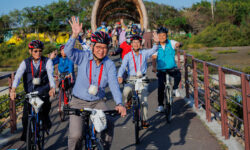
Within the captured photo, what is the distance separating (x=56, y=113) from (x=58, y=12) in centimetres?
6186

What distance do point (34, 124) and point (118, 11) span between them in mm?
24620

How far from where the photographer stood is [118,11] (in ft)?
95.5

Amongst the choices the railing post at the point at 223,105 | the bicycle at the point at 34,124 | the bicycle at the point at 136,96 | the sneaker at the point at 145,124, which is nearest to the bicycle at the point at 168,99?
the sneaker at the point at 145,124

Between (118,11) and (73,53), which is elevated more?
(118,11)

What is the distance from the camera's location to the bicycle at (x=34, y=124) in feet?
17.0

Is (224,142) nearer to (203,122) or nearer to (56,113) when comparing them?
(203,122)

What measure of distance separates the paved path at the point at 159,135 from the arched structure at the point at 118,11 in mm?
14024

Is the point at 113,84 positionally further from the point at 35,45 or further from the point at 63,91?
the point at 63,91

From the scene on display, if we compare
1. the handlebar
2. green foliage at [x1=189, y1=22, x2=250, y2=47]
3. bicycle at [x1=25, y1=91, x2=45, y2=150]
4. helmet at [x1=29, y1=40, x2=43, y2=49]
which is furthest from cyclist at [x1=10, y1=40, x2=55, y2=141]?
green foliage at [x1=189, y1=22, x2=250, y2=47]

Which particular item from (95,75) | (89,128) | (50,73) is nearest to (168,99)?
(50,73)

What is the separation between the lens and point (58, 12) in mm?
68062

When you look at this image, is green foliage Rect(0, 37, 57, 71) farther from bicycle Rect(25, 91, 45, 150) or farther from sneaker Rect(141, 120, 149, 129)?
bicycle Rect(25, 91, 45, 150)

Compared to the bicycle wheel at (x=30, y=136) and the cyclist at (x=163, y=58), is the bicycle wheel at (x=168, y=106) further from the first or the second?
the bicycle wheel at (x=30, y=136)

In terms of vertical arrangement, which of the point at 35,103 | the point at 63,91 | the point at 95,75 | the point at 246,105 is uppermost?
the point at 95,75
